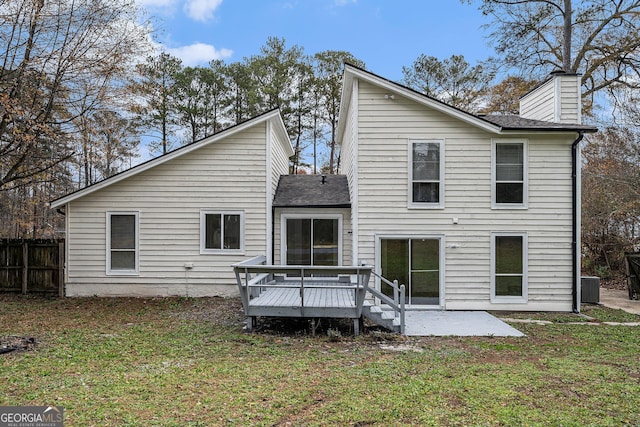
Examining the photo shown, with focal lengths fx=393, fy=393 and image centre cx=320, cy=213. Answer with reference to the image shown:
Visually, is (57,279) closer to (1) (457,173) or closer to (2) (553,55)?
(1) (457,173)

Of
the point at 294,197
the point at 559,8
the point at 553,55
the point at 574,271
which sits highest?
the point at 559,8

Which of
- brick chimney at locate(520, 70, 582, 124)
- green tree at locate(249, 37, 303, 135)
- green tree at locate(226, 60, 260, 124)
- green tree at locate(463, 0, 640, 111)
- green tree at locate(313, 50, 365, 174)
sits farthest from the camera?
green tree at locate(313, 50, 365, 174)

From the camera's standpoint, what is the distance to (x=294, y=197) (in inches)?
464

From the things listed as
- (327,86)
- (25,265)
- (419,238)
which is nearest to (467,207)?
(419,238)

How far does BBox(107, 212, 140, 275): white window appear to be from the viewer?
1123 cm

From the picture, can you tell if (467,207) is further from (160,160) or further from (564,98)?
(160,160)

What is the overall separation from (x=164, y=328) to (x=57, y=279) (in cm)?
605

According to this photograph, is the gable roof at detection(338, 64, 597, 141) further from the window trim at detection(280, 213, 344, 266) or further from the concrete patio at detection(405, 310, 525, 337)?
the concrete patio at detection(405, 310, 525, 337)

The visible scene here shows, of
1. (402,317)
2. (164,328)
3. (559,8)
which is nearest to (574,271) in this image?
(402,317)

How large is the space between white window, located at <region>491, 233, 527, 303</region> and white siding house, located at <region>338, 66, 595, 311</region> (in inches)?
1.0

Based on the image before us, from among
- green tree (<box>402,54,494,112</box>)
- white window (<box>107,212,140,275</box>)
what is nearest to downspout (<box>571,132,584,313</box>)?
white window (<box>107,212,140,275</box>)

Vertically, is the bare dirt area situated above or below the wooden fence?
below

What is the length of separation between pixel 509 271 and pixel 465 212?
1.87 metres

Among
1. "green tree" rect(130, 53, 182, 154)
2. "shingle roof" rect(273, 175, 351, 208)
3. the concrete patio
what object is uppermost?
"green tree" rect(130, 53, 182, 154)
